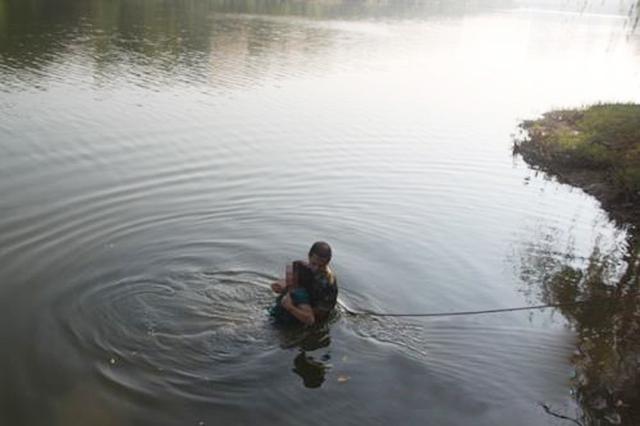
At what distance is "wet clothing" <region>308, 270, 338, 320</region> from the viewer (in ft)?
34.0

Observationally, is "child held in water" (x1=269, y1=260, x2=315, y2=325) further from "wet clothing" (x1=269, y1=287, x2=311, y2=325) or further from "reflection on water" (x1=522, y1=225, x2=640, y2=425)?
"reflection on water" (x1=522, y1=225, x2=640, y2=425)

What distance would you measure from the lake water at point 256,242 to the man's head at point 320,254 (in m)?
1.54

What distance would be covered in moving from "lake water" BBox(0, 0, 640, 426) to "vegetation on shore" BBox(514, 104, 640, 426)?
435mm

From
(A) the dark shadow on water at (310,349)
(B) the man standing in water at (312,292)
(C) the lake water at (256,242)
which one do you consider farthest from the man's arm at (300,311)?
(C) the lake water at (256,242)

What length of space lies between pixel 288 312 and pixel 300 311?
0.30 m

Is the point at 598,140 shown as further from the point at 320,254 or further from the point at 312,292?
the point at 320,254

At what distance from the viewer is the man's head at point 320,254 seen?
32.0 feet

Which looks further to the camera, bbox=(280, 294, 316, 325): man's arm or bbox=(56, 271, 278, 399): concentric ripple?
bbox=(280, 294, 316, 325): man's arm

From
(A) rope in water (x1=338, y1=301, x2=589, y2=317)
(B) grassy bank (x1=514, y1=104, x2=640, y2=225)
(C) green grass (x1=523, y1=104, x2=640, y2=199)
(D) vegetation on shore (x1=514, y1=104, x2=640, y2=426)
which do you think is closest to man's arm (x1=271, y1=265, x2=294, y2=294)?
(A) rope in water (x1=338, y1=301, x2=589, y2=317)

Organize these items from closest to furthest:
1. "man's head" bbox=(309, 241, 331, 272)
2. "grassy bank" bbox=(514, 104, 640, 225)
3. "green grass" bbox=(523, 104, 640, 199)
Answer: "man's head" bbox=(309, 241, 331, 272)
"grassy bank" bbox=(514, 104, 640, 225)
"green grass" bbox=(523, 104, 640, 199)

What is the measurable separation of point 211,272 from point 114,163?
8.00m

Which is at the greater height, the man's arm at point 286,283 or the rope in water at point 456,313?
the man's arm at point 286,283

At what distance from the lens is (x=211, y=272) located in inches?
507

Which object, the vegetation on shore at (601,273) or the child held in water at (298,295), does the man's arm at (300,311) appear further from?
the vegetation on shore at (601,273)
